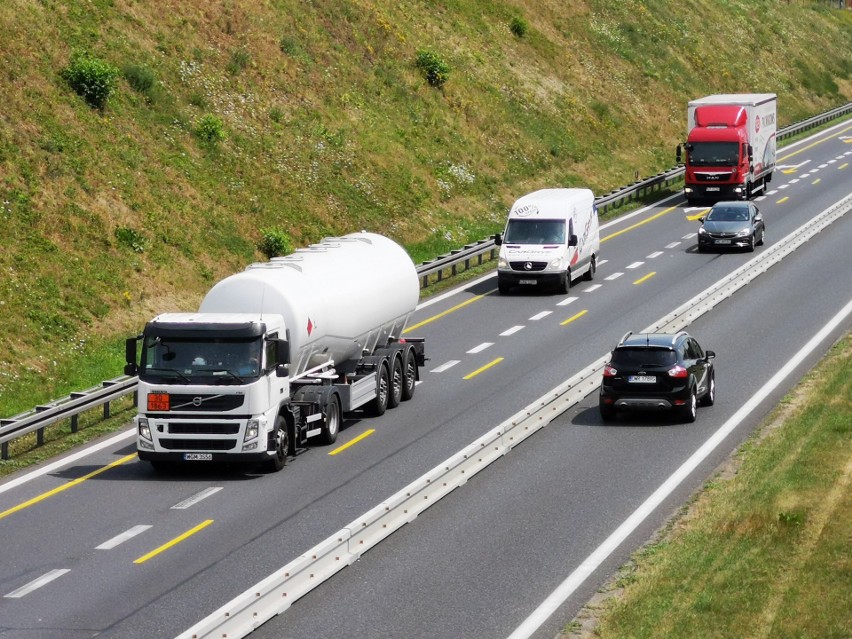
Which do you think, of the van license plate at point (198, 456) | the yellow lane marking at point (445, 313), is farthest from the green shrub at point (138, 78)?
the van license plate at point (198, 456)

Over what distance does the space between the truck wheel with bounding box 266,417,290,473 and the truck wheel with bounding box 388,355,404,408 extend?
15.6 ft

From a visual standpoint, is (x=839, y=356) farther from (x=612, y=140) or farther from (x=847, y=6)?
(x=847, y=6)

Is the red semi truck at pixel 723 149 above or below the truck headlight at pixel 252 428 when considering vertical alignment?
above

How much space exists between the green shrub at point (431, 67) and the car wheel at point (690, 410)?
3779 centimetres

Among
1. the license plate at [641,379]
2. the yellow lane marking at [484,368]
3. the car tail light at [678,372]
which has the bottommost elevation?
the yellow lane marking at [484,368]

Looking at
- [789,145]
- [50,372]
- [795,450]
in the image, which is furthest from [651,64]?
[795,450]

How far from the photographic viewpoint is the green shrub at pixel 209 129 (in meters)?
48.6

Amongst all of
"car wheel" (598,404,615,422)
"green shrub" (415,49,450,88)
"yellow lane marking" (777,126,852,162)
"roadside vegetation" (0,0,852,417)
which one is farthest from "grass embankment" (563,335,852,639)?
"yellow lane marking" (777,126,852,162)

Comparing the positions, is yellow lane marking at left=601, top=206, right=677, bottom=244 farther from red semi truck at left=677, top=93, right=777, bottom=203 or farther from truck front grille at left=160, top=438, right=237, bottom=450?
truck front grille at left=160, top=438, right=237, bottom=450

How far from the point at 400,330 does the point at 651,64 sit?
185ft

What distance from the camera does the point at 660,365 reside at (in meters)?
27.8

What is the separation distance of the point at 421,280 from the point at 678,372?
1785 centimetres

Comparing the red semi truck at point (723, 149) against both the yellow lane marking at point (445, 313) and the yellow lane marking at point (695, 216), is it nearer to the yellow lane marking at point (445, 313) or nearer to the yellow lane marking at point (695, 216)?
the yellow lane marking at point (695, 216)

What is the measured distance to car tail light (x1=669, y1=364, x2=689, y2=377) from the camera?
27.5 meters
